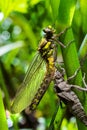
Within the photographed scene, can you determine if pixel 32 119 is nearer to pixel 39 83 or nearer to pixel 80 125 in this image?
pixel 39 83

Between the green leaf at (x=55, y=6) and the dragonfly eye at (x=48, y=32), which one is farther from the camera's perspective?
the dragonfly eye at (x=48, y=32)

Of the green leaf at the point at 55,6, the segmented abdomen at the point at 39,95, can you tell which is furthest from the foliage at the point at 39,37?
the segmented abdomen at the point at 39,95

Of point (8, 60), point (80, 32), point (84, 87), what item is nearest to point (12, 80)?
point (8, 60)

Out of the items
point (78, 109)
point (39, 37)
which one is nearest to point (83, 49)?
point (78, 109)

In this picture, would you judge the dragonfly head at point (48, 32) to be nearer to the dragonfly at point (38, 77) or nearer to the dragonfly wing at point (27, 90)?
the dragonfly at point (38, 77)

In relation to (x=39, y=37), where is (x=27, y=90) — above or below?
above

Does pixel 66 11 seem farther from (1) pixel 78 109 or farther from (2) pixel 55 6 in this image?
(1) pixel 78 109
